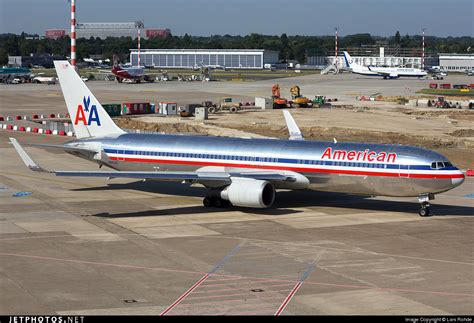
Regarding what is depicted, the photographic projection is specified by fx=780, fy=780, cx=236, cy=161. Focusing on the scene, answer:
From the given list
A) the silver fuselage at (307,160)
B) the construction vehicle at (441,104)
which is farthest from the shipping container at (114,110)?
the silver fuselage at (307,160)

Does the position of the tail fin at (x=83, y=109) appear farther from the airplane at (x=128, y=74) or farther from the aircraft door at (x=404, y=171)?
the airplane at (x=128, y=74)

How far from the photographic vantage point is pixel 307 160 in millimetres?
46844

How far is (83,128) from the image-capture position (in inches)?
2142

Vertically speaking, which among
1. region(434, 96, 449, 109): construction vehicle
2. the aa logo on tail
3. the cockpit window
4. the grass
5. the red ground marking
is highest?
the grass

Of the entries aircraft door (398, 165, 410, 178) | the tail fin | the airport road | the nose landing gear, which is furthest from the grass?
aircraft door (398, 165, 410, 178)

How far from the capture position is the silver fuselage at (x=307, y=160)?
4434 cm

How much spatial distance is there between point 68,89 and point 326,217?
2099 centimetres

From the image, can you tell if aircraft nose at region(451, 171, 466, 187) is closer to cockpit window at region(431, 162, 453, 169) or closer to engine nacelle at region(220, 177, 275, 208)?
cockpit window at region(431, 162, 453, 169)

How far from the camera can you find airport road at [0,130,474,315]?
2864cm

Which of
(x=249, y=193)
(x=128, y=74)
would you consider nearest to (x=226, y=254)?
(x=249, y=193)

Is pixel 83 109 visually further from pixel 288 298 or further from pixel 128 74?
pixel 128 74

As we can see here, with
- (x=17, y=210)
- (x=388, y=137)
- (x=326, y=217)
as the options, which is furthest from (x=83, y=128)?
(x=388, y=137)

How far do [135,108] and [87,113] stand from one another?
186 feet

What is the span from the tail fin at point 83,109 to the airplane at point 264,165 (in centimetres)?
84
